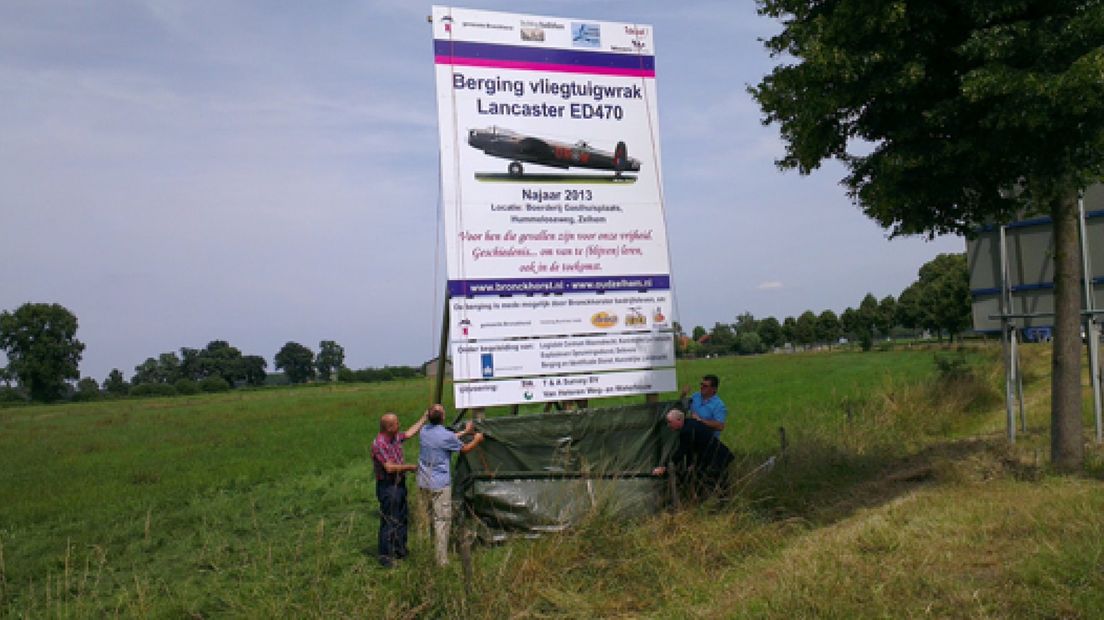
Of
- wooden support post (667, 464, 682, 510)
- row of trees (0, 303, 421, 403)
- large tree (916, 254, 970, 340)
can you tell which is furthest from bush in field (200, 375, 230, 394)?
wooden support post (667, 464, 682, 510)

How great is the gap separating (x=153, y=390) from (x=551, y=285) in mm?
96064

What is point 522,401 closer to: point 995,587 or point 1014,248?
point 995,587

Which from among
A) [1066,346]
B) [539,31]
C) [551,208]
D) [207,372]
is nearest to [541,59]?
[539,31]

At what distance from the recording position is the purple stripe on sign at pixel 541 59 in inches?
365

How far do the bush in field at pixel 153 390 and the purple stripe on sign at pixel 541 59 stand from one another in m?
90.4

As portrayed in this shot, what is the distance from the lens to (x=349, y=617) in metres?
6.39

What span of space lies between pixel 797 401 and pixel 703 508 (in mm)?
18473

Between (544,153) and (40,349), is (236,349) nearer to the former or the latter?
(40,349)

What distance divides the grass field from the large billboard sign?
2.01 metres

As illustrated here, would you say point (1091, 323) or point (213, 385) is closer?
point (1091, 323)

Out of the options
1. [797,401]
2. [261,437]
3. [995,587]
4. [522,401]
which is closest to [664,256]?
[522,401]

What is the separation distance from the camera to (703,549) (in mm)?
7656

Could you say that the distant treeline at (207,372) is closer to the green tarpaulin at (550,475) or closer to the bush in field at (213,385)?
the bush in field at (213,385)

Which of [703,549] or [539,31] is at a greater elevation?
[539,31]
